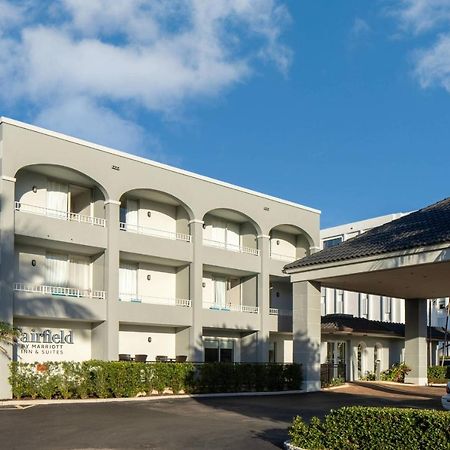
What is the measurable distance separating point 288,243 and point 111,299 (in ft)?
49.9

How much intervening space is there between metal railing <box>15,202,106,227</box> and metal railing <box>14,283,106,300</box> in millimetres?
3144

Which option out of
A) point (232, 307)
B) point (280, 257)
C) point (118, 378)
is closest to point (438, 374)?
point (280, 257)

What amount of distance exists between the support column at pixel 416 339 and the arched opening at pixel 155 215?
12.6m

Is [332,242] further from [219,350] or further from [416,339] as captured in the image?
[219,350]

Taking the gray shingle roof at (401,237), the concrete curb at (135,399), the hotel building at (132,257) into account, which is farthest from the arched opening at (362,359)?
the gray shingle roof at (401,237)

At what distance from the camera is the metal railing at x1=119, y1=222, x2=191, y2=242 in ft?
111

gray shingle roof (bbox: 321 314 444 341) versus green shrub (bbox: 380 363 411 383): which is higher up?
gray shingle roof (bbox: 321 314 444 341)

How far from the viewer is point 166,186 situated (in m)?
34.0

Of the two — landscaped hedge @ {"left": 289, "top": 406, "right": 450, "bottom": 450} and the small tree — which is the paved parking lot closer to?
landscaped hedge @ {"left": 289, "top": 406, "right": 450, "bottom": 450}

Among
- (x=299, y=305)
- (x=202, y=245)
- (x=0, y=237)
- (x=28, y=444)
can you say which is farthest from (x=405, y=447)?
(x=202, y=245)

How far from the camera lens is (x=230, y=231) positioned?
130 feet

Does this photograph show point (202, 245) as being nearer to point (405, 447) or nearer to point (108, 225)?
point (108, 225)

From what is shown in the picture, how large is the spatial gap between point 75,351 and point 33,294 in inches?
166

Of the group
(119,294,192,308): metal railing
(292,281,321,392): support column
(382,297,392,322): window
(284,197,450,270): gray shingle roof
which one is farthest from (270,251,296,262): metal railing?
(382,297,392,322): window
